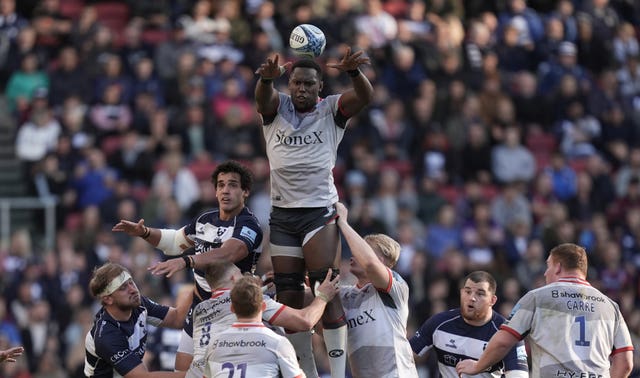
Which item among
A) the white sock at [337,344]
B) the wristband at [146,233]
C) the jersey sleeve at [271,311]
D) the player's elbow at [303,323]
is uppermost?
the wristband at [146,233]

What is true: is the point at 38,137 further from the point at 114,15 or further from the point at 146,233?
the point at 146,233

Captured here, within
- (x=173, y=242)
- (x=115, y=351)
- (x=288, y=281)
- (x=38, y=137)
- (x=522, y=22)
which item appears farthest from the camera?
(x=522, y=22)

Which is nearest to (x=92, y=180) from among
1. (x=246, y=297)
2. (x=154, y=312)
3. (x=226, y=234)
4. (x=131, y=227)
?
(x=154, y=312)

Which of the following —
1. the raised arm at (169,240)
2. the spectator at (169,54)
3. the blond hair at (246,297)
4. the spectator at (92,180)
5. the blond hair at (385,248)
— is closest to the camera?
the blond hair at (246,297)

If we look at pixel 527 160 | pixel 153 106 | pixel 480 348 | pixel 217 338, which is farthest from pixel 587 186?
pixel 217 338

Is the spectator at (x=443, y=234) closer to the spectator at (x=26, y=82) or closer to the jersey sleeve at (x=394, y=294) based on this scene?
the spectator at (x=26, y=82)

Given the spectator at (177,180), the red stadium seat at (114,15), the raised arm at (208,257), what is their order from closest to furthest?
the raised arm at (208,257)
the spectator at (177,180)
the red stadium seat at (114,15)

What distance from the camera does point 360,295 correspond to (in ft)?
39.8

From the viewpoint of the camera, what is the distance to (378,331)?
11883 millimetres

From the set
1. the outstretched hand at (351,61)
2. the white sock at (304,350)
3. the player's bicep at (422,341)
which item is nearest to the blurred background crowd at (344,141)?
the player's bicep at (422,341)

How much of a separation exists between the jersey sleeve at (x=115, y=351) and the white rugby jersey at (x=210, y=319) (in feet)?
1.74

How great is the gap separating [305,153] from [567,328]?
263 cm

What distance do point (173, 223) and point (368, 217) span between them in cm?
296

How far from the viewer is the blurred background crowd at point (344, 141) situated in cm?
2036
